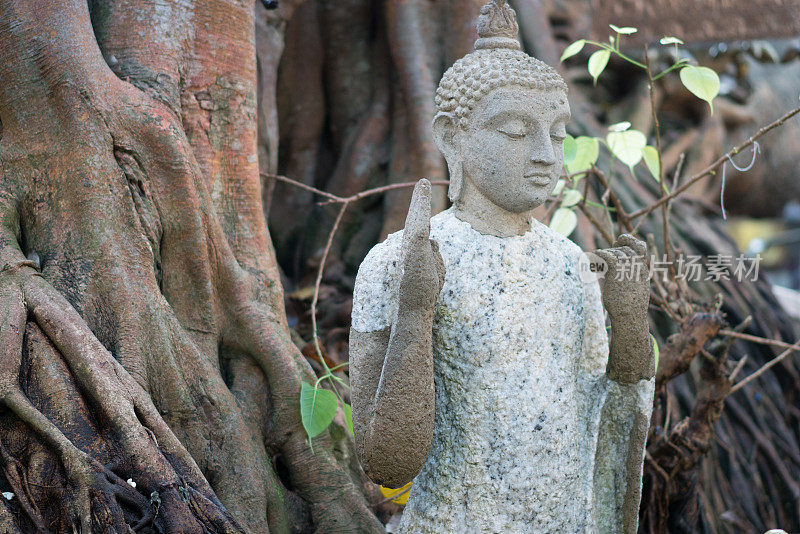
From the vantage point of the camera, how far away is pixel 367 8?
504cm

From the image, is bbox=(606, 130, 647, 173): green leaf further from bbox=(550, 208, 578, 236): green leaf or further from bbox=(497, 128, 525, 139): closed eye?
bbox=(497, 128, 525, 139): closed eye

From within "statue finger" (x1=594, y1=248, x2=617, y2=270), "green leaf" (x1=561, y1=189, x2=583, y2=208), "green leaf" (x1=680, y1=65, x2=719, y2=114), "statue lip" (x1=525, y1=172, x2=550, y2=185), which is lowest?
"green leaf" (x1=561, y1=189, x2=583, y2=208)

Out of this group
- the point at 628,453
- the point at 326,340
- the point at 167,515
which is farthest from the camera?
the point at 326,340

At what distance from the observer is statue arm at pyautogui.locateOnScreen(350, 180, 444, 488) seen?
6.61ft

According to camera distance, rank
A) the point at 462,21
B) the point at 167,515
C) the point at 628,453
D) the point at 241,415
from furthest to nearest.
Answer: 1. the point at 462,21
2. the point at 241,415
3. the point at 628,453
4. the point at 167,515

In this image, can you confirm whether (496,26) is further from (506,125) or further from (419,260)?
(419,260)

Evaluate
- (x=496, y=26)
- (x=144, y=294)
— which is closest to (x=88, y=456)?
(x=144, y=294)

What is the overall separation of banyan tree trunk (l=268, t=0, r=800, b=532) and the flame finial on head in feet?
6.46

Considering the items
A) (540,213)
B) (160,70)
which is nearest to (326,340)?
(540,213)

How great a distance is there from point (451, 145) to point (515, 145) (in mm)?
212

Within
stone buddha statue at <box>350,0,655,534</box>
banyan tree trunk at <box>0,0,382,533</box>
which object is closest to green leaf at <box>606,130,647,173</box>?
stone buddha statue at <box>350,0,655,534</box>

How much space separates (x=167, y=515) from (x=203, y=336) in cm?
90

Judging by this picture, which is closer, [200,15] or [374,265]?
[374,265]

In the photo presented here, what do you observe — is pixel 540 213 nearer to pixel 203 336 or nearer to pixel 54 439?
pixel 203 336
